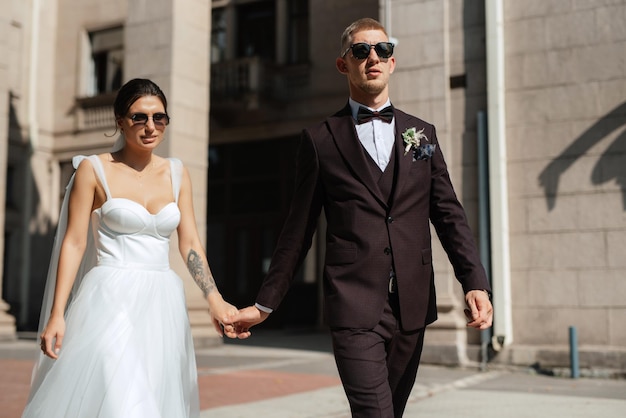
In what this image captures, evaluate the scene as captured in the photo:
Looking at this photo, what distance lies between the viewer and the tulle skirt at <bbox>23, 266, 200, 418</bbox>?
3955 mm

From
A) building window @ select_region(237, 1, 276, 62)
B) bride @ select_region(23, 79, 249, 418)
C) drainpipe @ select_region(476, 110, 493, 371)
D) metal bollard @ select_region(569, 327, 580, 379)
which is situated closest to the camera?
bride @ select_region(23, 79, 249, 418)

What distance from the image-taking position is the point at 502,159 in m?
11.8

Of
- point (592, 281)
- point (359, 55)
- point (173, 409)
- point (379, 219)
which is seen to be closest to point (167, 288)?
point (173, 409)

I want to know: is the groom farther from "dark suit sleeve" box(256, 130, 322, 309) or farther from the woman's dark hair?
the woman's dark hair

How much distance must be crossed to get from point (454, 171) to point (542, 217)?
157 cm

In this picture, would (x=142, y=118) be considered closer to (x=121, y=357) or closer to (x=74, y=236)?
(x=74, y=236)

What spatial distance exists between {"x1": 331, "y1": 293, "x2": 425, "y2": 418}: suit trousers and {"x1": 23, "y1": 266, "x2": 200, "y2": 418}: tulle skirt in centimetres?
109

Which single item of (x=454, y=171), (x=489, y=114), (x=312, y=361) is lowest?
(x=312, y=361)

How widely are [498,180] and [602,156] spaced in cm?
150

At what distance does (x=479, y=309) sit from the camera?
11.6 feet

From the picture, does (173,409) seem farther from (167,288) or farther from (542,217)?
(542,217)

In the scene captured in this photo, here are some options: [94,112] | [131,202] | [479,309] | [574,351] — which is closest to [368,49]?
[479,309]

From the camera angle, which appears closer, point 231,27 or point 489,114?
point 489,114

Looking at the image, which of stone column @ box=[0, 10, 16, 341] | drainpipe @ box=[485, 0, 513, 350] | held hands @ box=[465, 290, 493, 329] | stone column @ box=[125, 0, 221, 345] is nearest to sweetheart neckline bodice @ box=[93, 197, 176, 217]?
held hands @ box=[465, 290, 493, 329]
